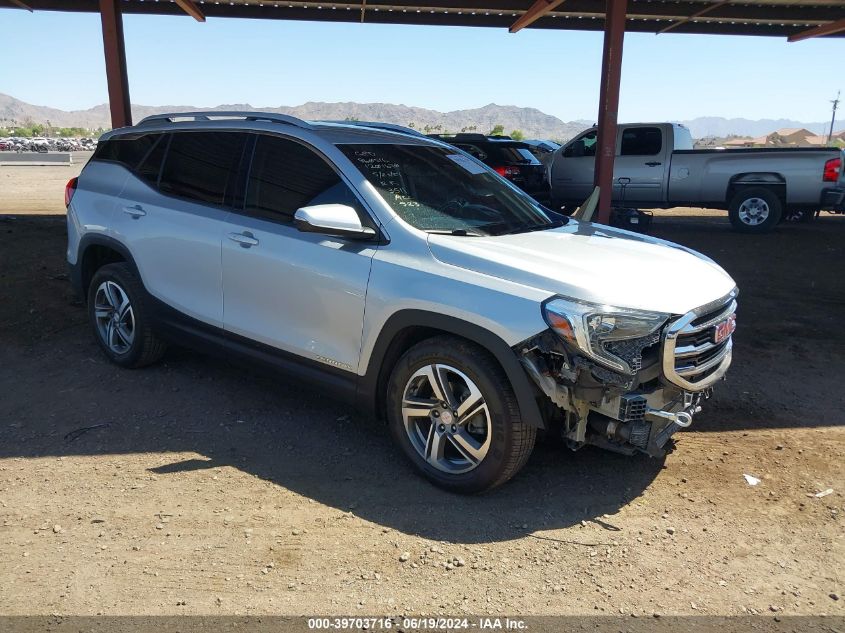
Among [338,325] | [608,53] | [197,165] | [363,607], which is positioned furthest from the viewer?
[608,53]

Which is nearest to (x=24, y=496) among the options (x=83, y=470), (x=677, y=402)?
(x=83, y=470)

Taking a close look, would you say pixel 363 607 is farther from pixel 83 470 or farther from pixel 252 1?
pixel 252 1

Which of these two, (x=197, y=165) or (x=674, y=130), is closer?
(x=197, y=165)

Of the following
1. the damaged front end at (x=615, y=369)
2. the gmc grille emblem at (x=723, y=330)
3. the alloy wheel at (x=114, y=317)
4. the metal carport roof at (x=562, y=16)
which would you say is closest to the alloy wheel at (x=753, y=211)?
the metal carport roof at (x=562, y=16)

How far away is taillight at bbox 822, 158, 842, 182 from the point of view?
42.4 ft

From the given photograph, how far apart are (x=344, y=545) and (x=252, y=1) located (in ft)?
41.0

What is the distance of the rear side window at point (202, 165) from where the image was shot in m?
4.73

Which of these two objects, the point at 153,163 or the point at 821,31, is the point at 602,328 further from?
the point at 821,31

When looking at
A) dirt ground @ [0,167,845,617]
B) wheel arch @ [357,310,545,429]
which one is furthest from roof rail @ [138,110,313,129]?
dirt ground @ [0,167,845,617]

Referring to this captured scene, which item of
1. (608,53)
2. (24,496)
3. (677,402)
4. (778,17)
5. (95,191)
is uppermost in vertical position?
(778,17)

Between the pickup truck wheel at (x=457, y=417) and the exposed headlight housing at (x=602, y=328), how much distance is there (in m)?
0.42

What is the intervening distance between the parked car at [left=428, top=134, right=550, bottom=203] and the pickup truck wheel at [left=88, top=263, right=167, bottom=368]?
968 centimetres

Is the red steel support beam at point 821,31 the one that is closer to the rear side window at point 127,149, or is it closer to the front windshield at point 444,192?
the front windshield at point 444,192

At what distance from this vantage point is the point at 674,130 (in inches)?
576
